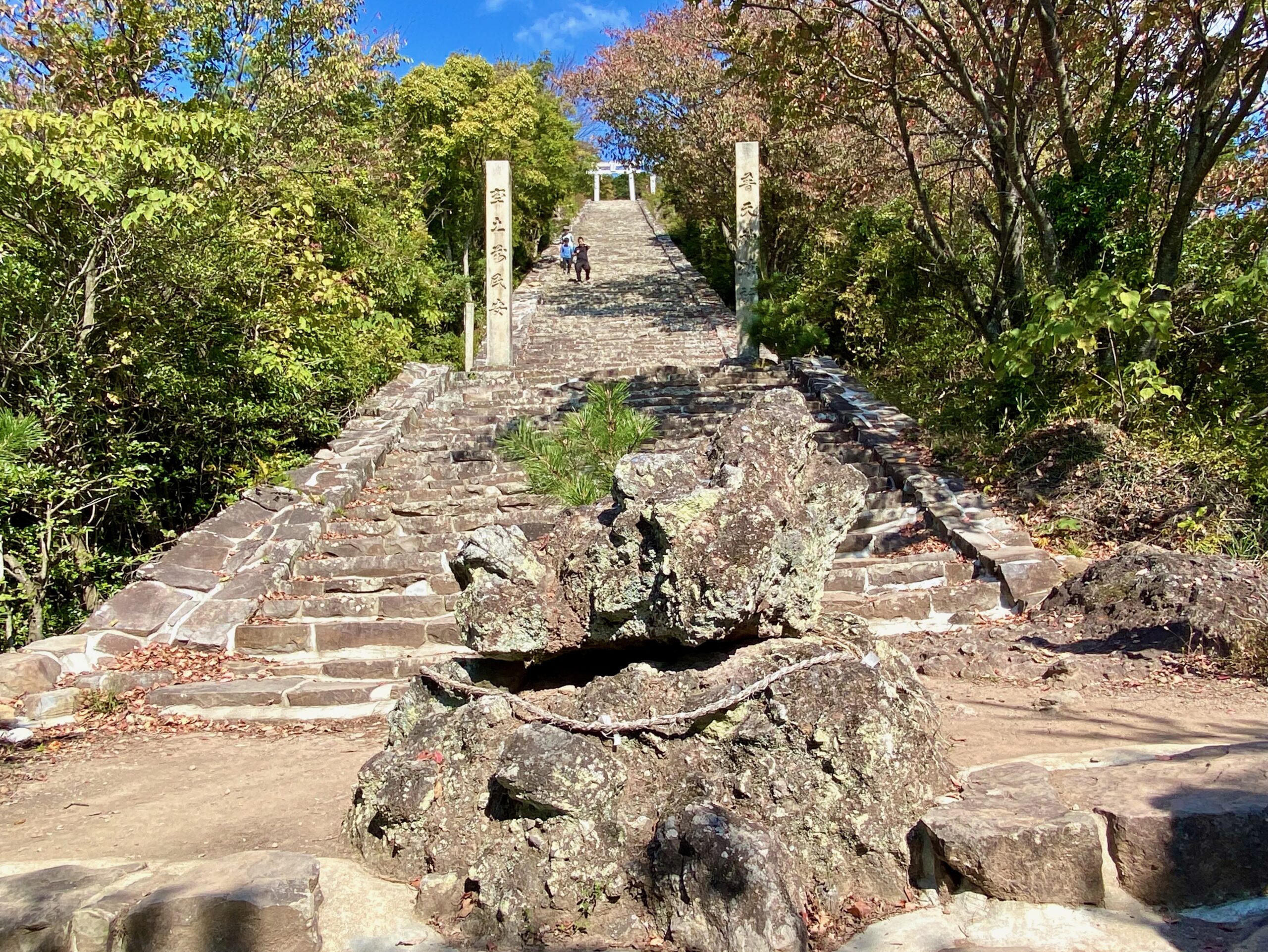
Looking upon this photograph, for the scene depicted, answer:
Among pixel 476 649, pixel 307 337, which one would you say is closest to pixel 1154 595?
pixel 476 649

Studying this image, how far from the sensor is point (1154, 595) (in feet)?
15.9

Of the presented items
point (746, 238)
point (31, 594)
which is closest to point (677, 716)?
point (31, 594)

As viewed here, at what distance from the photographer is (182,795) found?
379 cm

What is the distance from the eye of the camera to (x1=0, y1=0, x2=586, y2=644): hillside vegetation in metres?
6.38

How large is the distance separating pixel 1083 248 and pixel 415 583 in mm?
6117

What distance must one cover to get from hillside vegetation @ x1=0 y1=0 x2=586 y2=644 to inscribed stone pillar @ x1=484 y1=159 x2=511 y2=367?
4.26ft

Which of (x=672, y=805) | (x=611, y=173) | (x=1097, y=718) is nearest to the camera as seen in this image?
(x=672, y=805)

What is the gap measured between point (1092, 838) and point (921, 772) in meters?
0.46

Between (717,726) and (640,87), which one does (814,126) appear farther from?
(640,87)

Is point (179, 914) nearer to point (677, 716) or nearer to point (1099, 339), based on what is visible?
point (677, 716)

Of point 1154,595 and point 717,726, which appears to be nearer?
point 717,726

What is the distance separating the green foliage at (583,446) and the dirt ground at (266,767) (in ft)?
5.67

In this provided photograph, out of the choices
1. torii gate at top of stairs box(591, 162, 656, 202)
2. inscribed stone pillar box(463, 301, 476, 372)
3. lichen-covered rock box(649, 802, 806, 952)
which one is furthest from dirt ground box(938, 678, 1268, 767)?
torii gate at top of stairs box(591, 162, 656, 202)

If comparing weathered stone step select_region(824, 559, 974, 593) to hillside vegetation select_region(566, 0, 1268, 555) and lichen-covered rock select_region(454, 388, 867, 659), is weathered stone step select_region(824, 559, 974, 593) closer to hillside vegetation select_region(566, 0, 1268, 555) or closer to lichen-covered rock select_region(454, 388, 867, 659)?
hillside vegetation select_region(566, 0, 1268, 555)
